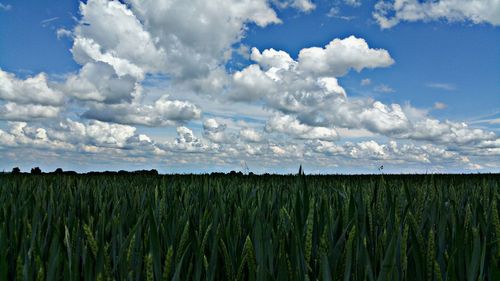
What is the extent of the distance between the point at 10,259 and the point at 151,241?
3.01 ft

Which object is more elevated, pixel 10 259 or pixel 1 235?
pixel 1 235

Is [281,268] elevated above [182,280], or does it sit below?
above

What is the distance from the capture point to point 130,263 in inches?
56.4

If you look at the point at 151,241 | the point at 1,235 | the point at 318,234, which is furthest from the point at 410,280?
the point at 1,235

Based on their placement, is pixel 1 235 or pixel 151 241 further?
pixel 1 235

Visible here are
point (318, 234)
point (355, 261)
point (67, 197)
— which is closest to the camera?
point (355, 261)

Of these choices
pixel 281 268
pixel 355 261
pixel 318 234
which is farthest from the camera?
pixel 318 234

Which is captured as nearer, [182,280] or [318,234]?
[182,280]

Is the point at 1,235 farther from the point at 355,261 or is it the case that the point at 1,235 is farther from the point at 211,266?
the point at 355,261

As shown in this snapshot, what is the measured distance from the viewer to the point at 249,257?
48.9 inches

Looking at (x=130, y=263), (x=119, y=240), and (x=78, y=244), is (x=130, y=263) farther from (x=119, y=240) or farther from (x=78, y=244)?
(x=119, y=240)

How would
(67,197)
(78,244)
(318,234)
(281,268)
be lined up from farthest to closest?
(67,197) → (318,234) → (78,244) → (281,268)

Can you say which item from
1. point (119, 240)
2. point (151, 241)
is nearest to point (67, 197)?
point (119, 240)

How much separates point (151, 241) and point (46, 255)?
0.92 metres
